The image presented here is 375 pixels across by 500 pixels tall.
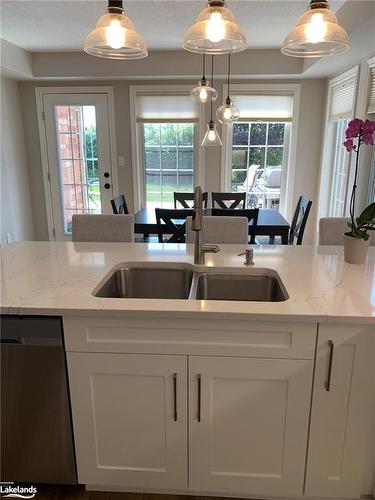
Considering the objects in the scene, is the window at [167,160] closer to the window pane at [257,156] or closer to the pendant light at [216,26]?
the window pane at [257,156]

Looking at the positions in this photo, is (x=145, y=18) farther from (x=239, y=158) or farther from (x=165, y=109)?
(x=239, y=158)

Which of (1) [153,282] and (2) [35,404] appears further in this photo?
(1) [153,282]

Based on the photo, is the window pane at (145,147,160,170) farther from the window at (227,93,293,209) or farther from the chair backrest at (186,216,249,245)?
the chair backrest at (186,216,249,245)

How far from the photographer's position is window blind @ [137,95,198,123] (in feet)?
15.6

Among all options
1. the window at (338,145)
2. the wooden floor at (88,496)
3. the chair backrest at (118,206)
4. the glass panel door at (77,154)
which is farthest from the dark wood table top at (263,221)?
the wooden floor at (88,496)

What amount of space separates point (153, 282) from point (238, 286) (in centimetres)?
44

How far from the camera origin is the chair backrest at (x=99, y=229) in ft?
8.27

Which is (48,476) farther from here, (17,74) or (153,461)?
(17,74)

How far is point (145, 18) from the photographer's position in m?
3.21

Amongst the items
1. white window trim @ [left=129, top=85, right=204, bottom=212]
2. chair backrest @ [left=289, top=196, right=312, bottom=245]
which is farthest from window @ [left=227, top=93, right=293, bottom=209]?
chair backrest @ [left=289, top=196, right=312, bottom=245]

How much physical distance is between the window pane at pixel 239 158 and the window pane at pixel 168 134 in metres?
0.82

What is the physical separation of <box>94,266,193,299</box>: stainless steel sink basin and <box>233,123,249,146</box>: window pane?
343cm

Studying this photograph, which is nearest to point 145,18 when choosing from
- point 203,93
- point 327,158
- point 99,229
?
point 203,93

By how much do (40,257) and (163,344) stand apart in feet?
3.29
